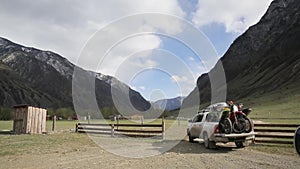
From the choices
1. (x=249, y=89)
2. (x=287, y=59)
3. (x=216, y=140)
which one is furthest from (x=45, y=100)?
(x=216, y=140)

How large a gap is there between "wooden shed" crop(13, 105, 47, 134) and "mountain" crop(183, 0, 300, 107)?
267 feet

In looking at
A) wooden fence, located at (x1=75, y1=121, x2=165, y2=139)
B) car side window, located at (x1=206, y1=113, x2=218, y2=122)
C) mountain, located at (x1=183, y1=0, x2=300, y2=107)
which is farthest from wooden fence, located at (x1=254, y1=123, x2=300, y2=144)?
mountain, located at (x1=183, y1=0, x2=300, y2=107)

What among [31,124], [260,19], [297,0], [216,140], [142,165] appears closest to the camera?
[142,165]

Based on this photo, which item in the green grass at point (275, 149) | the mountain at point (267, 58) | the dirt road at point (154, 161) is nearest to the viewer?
the dirt road at point (154, 161)

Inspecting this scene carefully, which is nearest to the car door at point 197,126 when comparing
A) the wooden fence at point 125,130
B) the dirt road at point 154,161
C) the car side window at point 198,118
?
the car side window at point 198,118

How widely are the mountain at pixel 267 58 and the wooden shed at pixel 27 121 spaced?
267 ft

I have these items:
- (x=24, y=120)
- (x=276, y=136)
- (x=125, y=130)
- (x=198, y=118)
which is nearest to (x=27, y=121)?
(x=24, y=120)

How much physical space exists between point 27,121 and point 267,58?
A: 140 metres

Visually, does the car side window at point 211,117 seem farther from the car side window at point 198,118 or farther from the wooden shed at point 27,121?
the wooden shed at point 27,121

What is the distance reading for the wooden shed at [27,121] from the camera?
26.6 metres

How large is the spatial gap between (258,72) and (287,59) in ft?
51.0

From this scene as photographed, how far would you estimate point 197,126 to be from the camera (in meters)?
17.3

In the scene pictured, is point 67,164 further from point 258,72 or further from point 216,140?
point 258,72

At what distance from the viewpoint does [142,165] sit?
10297mm
